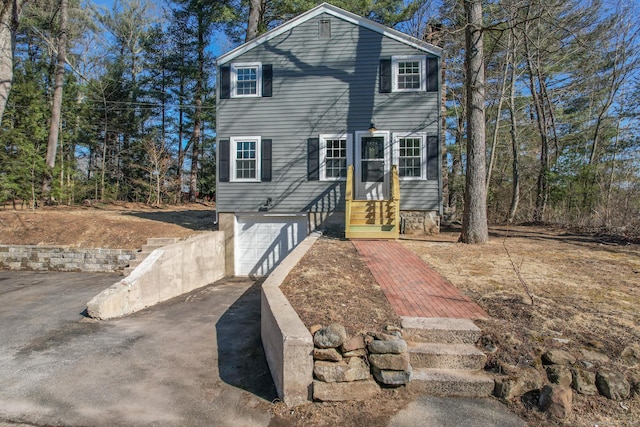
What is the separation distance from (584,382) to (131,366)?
457cm

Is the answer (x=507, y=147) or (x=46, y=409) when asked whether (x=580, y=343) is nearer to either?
(x=46, y=409)

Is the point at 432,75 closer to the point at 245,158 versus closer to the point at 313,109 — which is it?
the point at 313,109

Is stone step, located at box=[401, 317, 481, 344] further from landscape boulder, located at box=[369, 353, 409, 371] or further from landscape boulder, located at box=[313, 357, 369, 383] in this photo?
landscape boulder, located at box=[313, 357, 369, 383]

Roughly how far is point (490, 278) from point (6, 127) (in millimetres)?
18555

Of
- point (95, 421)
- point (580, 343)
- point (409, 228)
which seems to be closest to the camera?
point (95, 421)

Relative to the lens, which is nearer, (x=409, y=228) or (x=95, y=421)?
(x=95, y=421)

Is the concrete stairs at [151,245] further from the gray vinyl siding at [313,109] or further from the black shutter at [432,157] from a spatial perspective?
the black shutter at [432,157]

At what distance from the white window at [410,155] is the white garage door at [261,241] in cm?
399

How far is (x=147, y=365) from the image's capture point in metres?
4.11

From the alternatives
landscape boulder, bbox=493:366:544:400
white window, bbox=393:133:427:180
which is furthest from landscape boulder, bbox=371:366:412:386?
white window, bbox=393:133:427:180

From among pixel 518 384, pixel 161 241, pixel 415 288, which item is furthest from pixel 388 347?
pixel 161 241

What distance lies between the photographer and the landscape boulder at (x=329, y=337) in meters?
3.09

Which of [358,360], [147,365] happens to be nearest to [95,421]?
[147,365]

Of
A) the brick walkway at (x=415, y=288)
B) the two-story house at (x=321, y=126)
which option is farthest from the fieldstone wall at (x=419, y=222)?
the brick walkway at (x=415, y=288)
